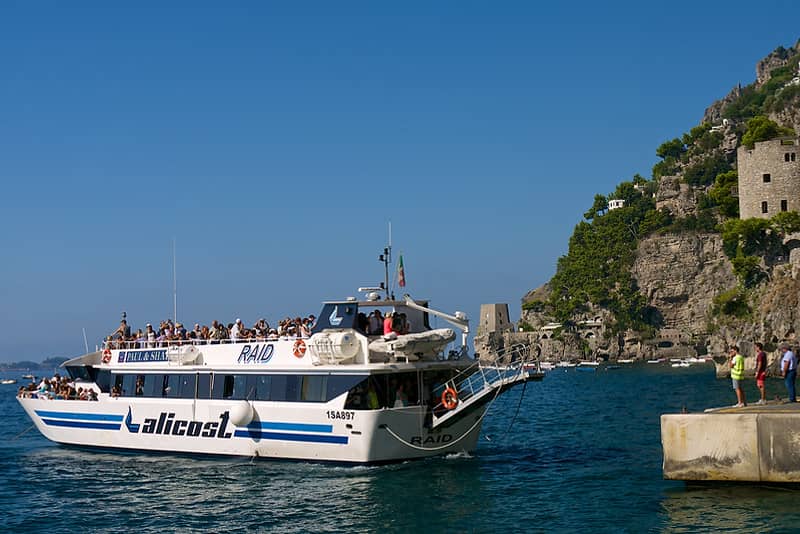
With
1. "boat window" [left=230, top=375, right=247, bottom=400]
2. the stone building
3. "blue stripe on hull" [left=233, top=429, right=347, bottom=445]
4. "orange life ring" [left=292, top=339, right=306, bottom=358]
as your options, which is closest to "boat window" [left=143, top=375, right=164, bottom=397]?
"boat window" [left=230, top=375, right=247, bottom=400]

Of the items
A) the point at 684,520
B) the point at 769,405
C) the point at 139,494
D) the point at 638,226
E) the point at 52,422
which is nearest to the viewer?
the point at 684,520

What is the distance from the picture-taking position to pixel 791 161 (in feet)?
243

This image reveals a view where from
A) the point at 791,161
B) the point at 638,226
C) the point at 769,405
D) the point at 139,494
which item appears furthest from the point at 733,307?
the point at 139,494

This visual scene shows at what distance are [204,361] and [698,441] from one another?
45.2ft

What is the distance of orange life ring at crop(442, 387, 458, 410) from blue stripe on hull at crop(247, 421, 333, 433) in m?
2.87

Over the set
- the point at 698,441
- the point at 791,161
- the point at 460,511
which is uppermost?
the point at 791,161

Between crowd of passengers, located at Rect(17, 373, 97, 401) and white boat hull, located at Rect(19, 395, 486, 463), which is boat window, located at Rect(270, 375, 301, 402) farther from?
crowd of passengers, located at Rect(17, 373, 97, 401)

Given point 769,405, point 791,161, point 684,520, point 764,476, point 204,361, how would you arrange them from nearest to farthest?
1. point 684,520
2. point 764,476
3. point 769,405
4. point 204,361
5. point 791,161

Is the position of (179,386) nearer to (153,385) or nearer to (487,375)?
(153,385)

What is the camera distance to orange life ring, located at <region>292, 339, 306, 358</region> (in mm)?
23938

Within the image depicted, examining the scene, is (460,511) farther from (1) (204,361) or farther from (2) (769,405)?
(1) (204,361)

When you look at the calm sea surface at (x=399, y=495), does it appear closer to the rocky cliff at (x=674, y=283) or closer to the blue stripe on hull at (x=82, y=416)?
the blue stripe on hull at (x=82, y=416)

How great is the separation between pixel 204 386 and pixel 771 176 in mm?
61678

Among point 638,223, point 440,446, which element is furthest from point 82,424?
point 638,223
